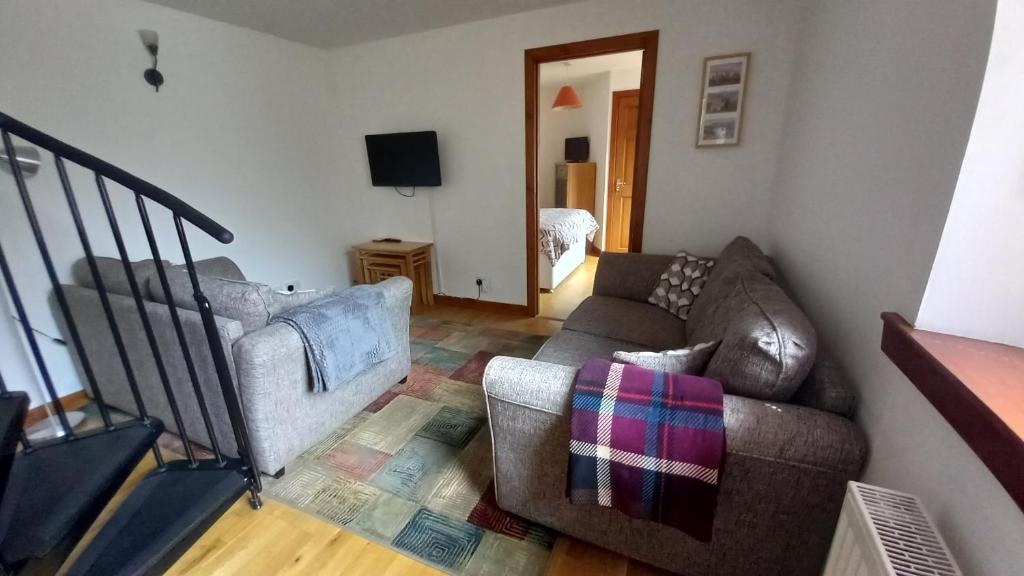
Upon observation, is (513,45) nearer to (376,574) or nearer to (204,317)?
(204,317)

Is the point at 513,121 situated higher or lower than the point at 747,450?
higher

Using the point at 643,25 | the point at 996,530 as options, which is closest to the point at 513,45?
the point at 643,25

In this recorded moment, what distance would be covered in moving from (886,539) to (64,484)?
1.97 metres

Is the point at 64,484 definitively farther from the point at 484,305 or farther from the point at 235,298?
the point at 484,305

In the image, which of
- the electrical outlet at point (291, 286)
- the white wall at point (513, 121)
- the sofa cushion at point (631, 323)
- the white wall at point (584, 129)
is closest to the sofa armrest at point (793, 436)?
the sofa cushion at point (631, 323)

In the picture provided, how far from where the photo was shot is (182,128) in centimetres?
268

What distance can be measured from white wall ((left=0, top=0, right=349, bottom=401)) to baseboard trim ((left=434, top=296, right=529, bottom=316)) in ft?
3.92

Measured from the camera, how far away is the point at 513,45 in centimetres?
292

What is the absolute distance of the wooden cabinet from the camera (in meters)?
5.69

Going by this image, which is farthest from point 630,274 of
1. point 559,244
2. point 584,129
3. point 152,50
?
point 584,129

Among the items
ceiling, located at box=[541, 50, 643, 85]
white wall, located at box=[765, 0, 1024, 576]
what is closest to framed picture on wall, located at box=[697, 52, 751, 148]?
white wall, located at box=[765, 0, 1024, 576]

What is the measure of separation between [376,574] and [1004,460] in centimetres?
153

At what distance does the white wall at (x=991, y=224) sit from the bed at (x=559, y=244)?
9.85 feet

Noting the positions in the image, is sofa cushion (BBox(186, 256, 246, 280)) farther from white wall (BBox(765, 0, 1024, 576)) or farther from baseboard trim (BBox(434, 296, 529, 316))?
white wall (BBox(765, 0, 1024, 576))
